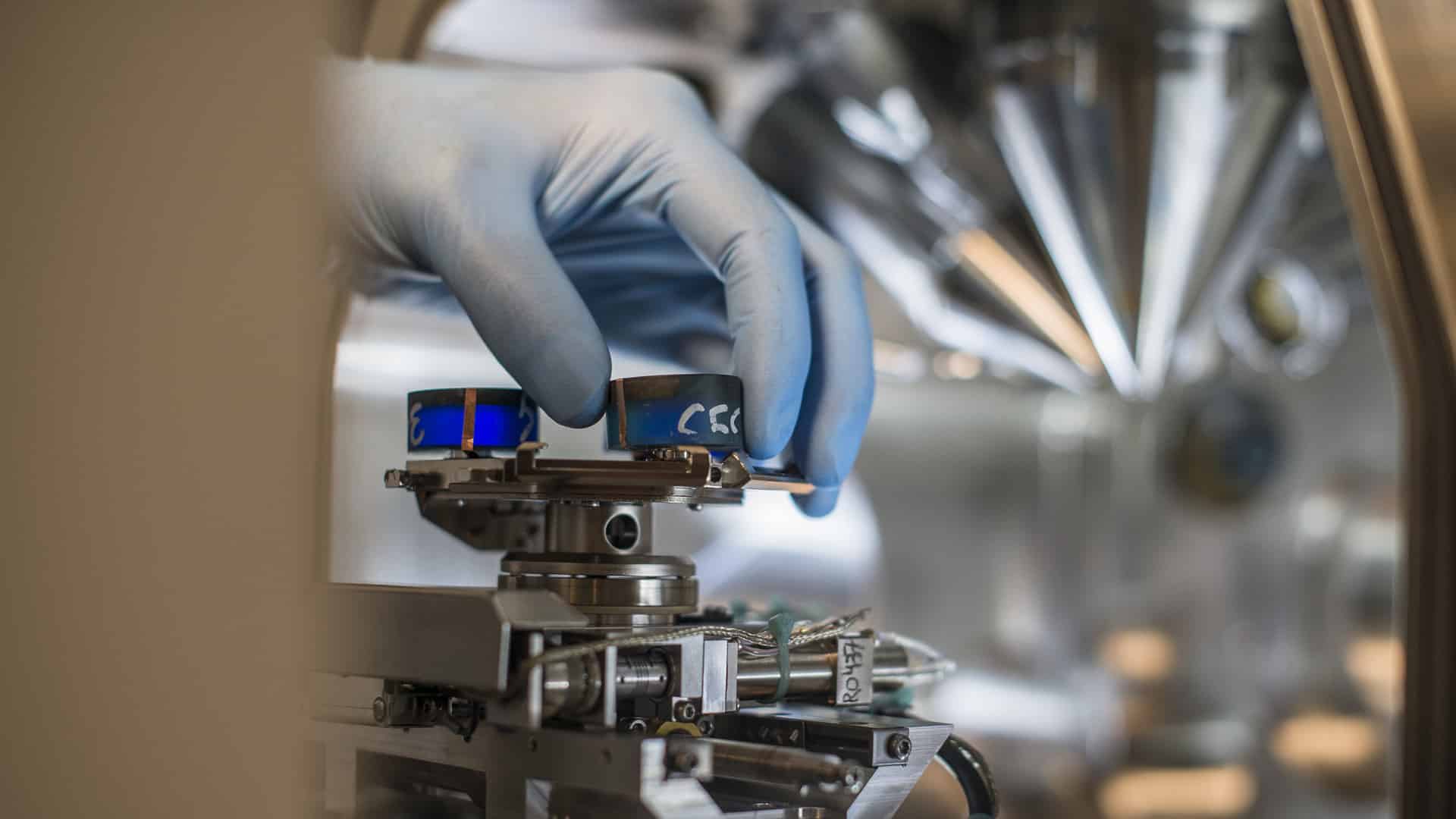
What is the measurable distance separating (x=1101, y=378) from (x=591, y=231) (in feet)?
4.49

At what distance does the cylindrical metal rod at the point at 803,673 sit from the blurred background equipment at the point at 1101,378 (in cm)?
8

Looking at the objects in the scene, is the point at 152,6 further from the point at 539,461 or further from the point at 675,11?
the point at 675,11

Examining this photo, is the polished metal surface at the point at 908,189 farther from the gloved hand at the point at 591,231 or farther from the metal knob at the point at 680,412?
the metal knob at the point at 680,412

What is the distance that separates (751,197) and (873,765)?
347 mm

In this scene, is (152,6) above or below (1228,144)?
below

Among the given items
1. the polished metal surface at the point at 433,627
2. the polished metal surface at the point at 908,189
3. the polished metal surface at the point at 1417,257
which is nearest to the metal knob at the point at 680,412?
the polished metal surface at the point at 433,627

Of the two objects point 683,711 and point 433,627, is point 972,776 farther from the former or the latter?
point 433,627

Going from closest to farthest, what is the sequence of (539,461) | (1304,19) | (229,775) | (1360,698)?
(229,775) → (539,461) → (1304,19) → (1360,698)

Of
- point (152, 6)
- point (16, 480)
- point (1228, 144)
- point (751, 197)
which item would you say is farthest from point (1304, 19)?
point (1228, 144)

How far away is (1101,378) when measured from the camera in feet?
6.96

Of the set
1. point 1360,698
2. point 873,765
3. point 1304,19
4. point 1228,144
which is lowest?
point 1360,698

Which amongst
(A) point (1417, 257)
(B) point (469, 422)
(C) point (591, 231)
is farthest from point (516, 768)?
(A) point (1417, 257)

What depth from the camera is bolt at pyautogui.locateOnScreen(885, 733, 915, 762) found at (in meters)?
0.68

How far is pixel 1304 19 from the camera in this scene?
83cm
